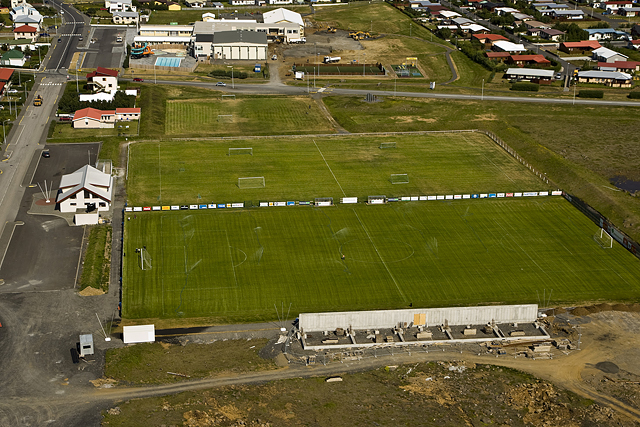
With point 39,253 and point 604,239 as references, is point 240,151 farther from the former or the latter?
point 604,239

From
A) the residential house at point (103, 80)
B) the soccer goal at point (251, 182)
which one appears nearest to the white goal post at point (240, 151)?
the soccer goal at point (251, 182)

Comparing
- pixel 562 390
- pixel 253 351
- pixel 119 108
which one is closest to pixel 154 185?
pixel 119 108

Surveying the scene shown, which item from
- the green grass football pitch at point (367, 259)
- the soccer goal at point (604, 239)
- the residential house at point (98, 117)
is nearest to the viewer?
the green grass football pitch at point (367, 259)

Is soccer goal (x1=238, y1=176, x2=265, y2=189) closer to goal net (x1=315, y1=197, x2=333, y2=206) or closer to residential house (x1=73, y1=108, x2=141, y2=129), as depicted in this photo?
goal net (x1=315, y1=197, x2=333, y2=206)

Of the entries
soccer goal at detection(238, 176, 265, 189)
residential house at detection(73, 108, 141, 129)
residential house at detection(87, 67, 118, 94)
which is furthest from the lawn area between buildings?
residential house at detection(87, 67, 118, 94)

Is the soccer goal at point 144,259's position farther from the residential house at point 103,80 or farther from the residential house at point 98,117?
the residential house at point 103,80

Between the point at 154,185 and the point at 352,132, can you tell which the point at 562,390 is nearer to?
the point at 154,185
